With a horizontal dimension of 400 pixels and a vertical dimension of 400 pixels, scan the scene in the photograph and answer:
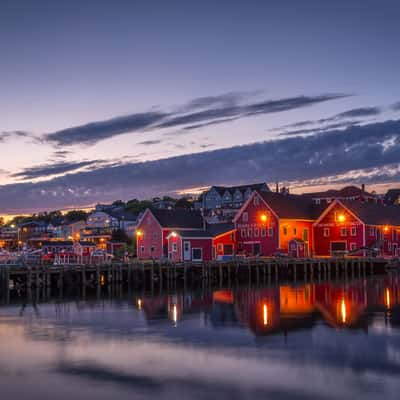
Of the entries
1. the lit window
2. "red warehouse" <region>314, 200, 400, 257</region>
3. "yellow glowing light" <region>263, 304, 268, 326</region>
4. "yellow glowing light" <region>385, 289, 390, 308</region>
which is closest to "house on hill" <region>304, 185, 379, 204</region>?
"red warehouse" <region>314, 200, 400, 257</region>

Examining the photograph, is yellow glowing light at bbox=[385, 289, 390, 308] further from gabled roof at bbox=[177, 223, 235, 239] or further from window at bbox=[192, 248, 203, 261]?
gabled roof at bbox=[177, 223, 235, 239]

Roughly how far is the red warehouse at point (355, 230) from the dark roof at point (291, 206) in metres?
2.30

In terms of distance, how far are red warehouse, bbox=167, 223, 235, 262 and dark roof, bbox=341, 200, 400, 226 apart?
50.9ft

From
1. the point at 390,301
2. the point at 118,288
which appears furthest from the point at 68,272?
the point at 390,301

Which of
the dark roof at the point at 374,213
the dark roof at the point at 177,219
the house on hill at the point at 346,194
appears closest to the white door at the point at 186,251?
the dark roof at the point at 177,219

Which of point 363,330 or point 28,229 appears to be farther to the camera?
point 28,229

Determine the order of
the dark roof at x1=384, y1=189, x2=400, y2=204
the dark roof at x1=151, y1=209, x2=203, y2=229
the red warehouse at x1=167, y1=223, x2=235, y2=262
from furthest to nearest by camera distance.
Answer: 1. the dark roof at x1=384, y1=189, x2=400, y2=204
2. the dark roof at x1=151, y1=209, x2=203, y2=229
3. the red warehouse at x1=167, y1=223, x2=235, y2=262

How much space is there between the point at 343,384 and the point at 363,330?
984cm

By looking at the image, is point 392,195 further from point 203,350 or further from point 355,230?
point 203,350

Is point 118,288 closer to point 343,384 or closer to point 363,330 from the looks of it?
point 363,330

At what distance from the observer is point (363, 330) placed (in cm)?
2869

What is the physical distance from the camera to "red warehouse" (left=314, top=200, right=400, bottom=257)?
7606cm

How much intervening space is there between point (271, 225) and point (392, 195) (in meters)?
71.5

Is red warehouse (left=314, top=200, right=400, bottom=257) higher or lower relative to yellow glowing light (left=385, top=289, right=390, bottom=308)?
higher
